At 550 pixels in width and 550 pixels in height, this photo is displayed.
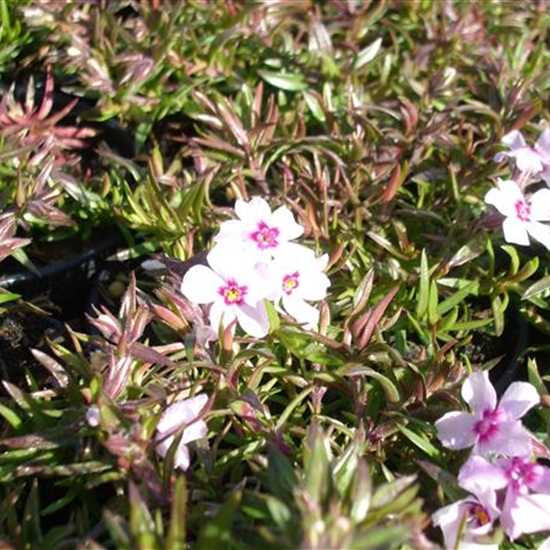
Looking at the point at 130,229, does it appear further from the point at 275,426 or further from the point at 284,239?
the point at 275,426

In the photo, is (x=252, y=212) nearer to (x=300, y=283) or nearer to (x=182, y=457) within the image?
(x=300, y=283)

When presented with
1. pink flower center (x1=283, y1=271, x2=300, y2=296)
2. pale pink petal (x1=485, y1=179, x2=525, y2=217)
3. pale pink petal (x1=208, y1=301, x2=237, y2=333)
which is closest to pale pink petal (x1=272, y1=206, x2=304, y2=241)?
pink flower center (x1=283, y1=271, x2=300, y2=296)

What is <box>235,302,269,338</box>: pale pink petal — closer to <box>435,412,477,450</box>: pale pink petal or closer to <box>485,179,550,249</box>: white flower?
<box>435,412,477,450</box>: pale pink petal

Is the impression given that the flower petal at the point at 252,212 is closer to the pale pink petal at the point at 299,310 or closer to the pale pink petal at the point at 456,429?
the pale pink petal at the point at 299,310

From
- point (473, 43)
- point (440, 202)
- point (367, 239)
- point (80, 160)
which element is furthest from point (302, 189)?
point (473, 43)

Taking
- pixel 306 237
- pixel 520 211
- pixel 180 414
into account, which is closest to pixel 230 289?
pixel 180 414

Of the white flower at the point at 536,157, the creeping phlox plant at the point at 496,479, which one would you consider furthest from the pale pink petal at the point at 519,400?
the white flower at the point at 536,157
